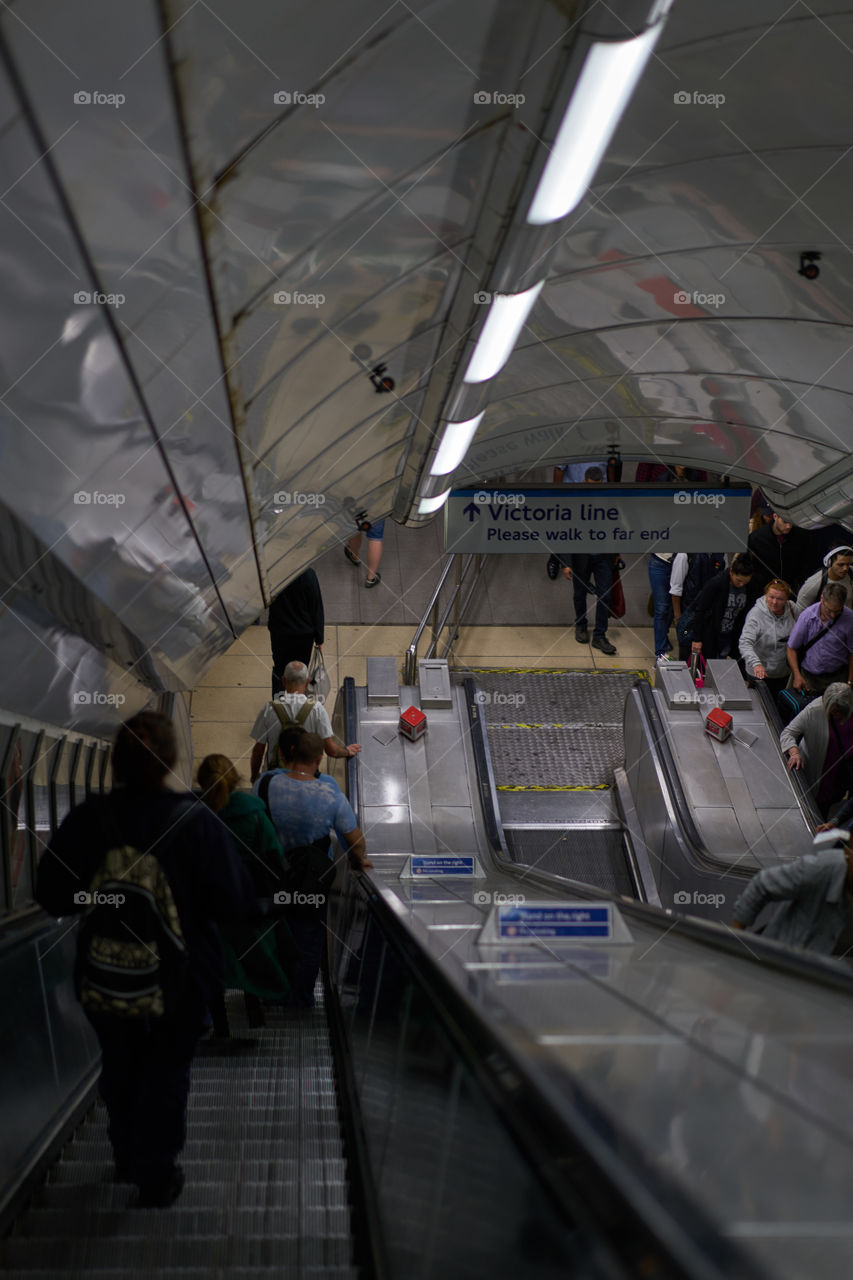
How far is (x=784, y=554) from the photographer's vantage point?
13297mm

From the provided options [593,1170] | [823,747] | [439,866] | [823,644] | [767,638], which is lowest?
[593,1170]

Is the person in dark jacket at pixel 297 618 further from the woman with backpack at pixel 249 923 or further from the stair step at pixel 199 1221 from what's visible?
the stair step at pixel 199 1221

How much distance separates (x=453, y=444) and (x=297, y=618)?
3496 mm

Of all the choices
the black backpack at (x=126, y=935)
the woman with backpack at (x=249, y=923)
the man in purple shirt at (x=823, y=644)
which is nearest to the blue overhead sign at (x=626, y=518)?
the man in purple shirt at (x=823, y=644)

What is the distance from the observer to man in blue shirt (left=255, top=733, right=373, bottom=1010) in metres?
5.64

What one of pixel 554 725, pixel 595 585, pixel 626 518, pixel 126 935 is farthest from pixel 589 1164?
pixel 595 585

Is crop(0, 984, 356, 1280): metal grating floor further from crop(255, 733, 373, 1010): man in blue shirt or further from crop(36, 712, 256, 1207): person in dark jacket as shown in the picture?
crop(255, 733, 373, 1010): man in blue shirt

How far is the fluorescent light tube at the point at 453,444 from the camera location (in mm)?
7071

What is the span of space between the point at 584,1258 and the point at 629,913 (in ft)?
11.2

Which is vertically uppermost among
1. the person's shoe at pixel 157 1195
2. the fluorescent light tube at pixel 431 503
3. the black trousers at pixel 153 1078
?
the fluorescent light tube at pixel 431 503

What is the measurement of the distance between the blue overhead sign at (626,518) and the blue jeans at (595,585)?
397 centimetres

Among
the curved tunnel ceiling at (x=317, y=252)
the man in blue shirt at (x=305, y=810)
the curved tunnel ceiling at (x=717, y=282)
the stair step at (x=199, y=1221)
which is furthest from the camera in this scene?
the man in blue shirt at (x=305, y=810)

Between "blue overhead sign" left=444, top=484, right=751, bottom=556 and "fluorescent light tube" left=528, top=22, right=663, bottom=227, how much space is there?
606 centimetres

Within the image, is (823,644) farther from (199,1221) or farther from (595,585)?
(199,1221)
